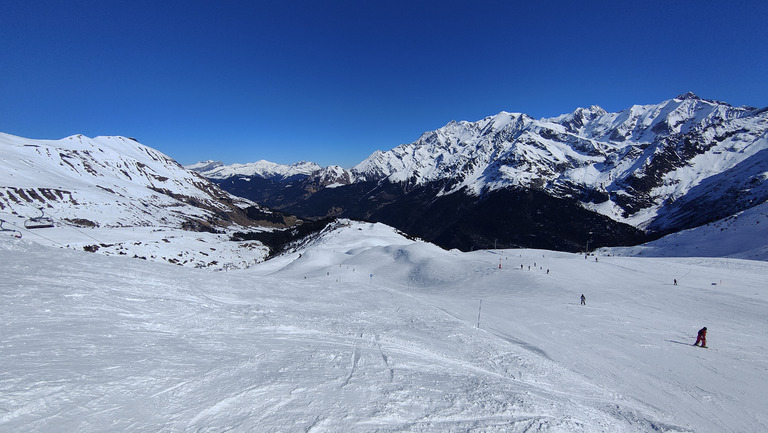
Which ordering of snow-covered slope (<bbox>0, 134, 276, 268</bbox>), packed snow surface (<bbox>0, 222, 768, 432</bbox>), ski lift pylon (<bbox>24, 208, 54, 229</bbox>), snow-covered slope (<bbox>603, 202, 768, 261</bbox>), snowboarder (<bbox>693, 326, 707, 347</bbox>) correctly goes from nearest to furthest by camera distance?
packed snow surface (<bbox>0, 222, 768, 432</bbox>)
snowboarder (<bbox>693, 326, 707, 347</bbox>)
ski lift pylon (<bbox>24, 208, 54, 229</bbox>)
snow-covered slope (<bbox>603, 202, 768, 261</bbox>)
snow-covered slope (<bbox>0, 134, 276, 268</bbox>)

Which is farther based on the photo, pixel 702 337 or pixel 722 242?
pixel 722 242

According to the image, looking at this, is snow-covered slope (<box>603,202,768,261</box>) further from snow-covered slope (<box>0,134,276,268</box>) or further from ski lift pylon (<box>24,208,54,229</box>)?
ski lift pylon (<box>24,208,54,229</box>)

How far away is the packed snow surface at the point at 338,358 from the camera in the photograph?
24.9 ft

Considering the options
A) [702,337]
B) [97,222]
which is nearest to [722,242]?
[702,337]

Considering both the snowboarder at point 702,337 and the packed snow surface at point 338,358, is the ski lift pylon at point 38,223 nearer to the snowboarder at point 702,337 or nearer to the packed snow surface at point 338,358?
the packed snow surface at point 338,358

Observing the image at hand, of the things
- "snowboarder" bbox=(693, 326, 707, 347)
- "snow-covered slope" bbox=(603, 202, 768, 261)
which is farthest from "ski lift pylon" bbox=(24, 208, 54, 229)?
"snow-covered slope" bbox=(603, 202, 768, 261)

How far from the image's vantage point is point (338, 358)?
11.8 metres

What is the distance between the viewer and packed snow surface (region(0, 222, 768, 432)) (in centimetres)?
758

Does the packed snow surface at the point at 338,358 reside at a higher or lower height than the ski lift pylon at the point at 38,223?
lower

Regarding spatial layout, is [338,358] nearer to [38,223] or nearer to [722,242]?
[722,242]

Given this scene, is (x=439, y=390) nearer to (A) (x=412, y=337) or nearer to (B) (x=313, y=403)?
(B) (x=313, y=403)

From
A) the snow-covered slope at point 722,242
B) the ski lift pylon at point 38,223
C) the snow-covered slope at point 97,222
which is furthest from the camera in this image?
the snow-covered slope at point 97,222

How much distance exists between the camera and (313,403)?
815cm

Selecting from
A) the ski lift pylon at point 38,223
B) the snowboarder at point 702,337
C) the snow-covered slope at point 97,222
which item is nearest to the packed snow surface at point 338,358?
the snowboarder at point 702,337
